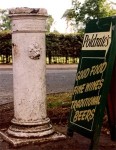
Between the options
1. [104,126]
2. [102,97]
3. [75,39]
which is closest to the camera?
[102,97]

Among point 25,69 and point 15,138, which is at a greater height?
→ point 25,69

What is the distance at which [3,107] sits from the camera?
794cm

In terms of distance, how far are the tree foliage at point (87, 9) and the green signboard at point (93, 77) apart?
23.8 m

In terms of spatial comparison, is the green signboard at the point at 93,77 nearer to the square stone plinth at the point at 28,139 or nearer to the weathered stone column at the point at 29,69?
the square stone plinth at the point at 28,139

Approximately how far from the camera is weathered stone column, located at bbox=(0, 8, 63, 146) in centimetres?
496

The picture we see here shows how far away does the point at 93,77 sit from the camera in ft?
15.5

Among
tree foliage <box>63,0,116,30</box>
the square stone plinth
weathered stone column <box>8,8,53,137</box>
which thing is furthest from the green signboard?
tree foliage <box>63,0,116,30</box>

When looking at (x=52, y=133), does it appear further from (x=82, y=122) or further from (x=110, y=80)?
(x=110, y=80)

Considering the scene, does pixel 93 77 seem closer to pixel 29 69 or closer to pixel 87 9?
pixel 29 69

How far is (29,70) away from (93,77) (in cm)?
76

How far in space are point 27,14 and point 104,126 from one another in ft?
6.45

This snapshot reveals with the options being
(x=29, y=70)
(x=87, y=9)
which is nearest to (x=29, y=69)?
(x=29, y=70)

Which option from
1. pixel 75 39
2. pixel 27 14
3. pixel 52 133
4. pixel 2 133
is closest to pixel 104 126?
pixel 52 133

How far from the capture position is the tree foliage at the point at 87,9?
28.6 metres
